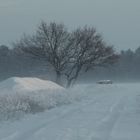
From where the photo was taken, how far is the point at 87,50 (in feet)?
172

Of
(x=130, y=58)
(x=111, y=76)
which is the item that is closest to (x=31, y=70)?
(x=111, y=76)

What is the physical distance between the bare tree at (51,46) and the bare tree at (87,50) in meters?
0.93

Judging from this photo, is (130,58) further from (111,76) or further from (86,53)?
(86,53)

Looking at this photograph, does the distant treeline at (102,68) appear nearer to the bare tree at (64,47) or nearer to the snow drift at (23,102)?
the bare tree at (64,47)

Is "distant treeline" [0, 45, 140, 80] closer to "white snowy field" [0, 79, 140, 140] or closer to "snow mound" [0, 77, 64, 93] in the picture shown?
"snow mound" [0, 77, 64, 93]

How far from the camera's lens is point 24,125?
17000 millimetres

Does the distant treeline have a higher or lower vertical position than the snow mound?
higher

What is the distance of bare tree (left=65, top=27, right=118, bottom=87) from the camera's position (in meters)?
52.6

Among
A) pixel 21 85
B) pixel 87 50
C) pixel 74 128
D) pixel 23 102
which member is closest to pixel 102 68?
pixel 87 50

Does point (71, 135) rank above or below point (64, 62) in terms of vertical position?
below

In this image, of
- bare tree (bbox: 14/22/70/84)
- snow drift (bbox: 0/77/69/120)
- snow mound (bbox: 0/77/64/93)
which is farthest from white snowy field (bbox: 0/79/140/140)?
bare tree (bbox: 14/22/70/84)

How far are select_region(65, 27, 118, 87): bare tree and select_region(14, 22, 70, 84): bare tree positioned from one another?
3.07ft

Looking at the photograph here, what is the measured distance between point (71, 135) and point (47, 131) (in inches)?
50.6

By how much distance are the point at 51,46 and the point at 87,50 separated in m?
3.98
